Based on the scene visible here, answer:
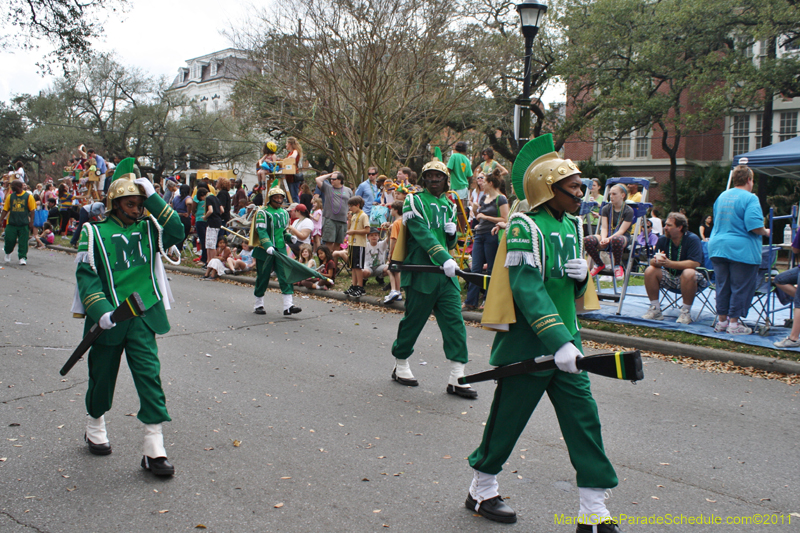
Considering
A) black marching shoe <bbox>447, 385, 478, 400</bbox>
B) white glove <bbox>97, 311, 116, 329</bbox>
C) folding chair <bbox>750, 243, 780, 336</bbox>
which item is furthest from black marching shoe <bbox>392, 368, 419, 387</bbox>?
folding chair <bbox>750, 243, 780, 336</bbox>

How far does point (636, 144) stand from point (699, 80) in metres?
12.0

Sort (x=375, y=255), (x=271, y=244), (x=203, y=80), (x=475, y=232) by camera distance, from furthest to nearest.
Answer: (x=203, y=80), (x=375, y=255), (x=475, y=232), (x=271, y=244)

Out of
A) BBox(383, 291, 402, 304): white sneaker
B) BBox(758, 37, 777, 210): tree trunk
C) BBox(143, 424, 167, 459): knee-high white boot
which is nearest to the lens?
BBox(143, 424, 167, 459): knee-high white boot

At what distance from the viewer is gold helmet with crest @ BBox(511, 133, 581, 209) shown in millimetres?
3361

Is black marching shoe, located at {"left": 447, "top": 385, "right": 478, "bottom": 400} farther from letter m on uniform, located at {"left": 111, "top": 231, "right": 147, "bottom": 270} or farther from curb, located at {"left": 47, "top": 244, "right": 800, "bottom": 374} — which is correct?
curb, located at {"left": 47, "top": 244, "right": 800, "bottom": 374}

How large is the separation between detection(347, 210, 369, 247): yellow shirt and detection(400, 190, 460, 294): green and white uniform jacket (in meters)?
5.86

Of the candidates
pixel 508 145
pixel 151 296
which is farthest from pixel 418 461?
pixel 508 145

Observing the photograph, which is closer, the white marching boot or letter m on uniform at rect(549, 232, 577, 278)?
letter m on uniform at rect(549, 232, 577, 278)

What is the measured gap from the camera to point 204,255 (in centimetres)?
1598

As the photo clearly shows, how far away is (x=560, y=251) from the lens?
3.38m

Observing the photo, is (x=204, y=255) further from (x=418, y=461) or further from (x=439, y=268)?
(x=418, y=461)

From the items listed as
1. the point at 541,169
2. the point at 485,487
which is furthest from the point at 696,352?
the point at 541,169

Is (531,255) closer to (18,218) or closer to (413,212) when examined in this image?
(413,212)

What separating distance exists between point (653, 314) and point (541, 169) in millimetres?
6426
